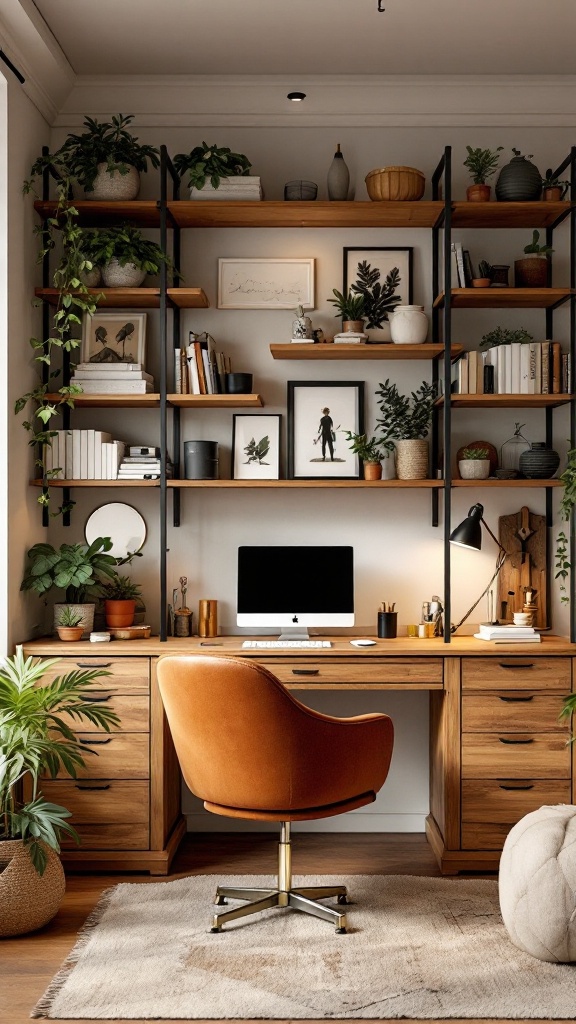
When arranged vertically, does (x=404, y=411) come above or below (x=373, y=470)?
above

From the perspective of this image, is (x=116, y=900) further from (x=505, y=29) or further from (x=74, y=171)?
(x=505, y=29)

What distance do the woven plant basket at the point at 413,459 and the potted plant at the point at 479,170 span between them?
1019 mm

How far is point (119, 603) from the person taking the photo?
3764 millimetres

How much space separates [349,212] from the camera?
3.78 m

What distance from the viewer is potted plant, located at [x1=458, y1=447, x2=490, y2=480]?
3762mm

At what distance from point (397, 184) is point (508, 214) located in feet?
1.57

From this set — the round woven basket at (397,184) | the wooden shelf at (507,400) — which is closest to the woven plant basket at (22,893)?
the wooden shelf at (507,400)

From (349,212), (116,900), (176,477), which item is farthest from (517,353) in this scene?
(116,900)

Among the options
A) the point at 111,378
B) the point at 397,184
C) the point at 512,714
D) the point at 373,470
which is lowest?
the point at 512,714

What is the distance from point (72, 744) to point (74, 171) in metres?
2.29

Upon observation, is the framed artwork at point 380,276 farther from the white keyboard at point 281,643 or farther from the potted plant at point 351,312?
the white keyboard at point 281,643

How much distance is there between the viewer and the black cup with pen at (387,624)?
3775 mm

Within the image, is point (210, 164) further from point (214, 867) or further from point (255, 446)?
point (214, 867)

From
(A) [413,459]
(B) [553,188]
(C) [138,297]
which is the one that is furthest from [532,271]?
(C) [138,297]
